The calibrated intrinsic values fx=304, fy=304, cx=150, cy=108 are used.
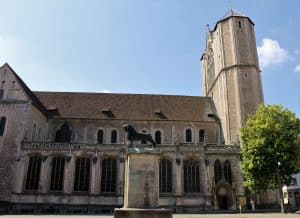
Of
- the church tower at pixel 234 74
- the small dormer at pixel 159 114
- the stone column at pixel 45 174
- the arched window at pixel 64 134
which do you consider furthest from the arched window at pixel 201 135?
the stone column at pixel 45 174

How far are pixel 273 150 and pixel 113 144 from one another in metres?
16.0

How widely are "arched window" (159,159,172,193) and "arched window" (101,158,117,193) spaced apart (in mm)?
4780

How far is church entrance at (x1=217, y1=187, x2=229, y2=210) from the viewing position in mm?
31252

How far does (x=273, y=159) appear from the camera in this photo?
24359 millimetres

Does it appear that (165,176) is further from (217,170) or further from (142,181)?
(142,181)

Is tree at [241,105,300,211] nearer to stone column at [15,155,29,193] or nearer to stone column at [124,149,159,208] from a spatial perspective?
stone column at [124,149,159,208]

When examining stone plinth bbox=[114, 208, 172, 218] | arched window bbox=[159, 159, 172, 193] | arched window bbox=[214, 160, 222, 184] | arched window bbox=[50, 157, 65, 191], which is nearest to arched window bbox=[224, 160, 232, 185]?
arched window bbox=[214, 160, 222, 184]

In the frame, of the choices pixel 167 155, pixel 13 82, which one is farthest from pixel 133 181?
pixel 13 82

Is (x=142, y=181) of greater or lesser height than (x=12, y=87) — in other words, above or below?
below

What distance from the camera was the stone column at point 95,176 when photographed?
30.6m

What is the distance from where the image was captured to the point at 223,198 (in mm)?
31516

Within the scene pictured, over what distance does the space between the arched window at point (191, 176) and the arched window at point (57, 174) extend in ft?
41.8

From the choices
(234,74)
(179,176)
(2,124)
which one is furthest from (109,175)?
(234,74)

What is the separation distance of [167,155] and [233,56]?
16.4m
